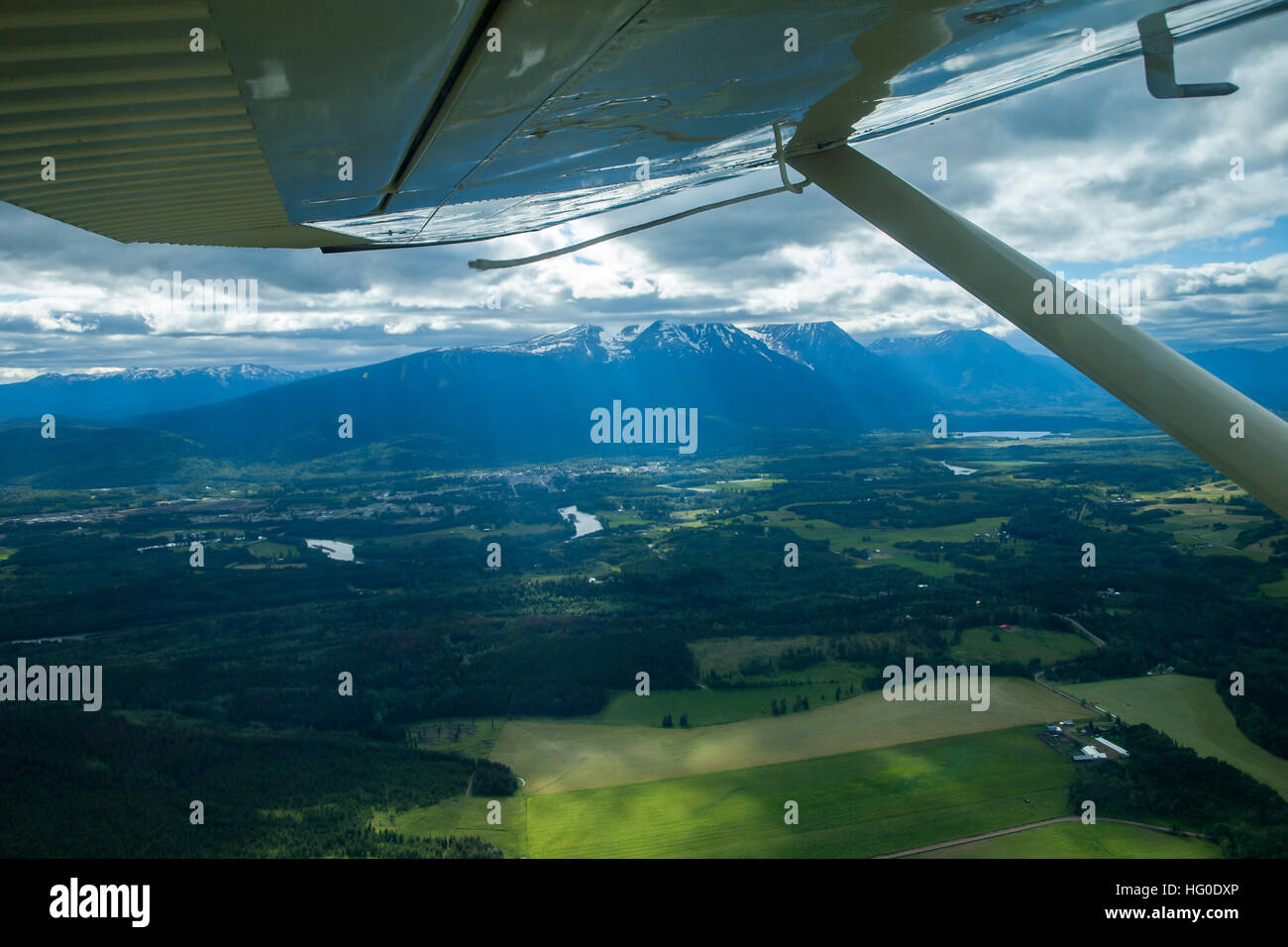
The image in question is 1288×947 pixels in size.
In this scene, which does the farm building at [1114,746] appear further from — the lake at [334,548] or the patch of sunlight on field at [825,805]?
the lake at [334,548]

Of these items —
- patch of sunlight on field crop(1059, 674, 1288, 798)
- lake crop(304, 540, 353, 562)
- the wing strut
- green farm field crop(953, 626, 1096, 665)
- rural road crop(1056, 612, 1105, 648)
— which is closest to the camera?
the wing strut

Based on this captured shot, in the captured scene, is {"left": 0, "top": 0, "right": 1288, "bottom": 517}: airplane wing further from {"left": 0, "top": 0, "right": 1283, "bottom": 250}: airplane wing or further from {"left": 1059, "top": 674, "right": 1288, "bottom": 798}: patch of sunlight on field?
{"left": 1059, "top": 674, "right": 1288, "bottom": 798}: patch of sunlight on field

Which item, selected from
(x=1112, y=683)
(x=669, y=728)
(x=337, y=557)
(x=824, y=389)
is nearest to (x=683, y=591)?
(x=669, y=728)

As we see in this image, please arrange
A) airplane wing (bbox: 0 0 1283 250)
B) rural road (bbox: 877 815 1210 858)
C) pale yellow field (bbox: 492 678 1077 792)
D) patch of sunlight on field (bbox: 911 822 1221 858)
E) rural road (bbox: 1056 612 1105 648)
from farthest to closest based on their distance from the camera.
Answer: rural road (bbox: 1056 612 1105 648)
pale yellow field (bbox: 492 678 1077 792)
rural road (bbox: 877 815 1210 858)
patch of sunlight on field (bbox: 911 822 1221 858)
airplane wing (bbox: 0 0 1283 250)

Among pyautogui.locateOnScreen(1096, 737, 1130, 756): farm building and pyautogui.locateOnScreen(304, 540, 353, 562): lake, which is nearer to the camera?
pyautogui.locateOnScreen(1096, 737, 1130, 756): farm building
